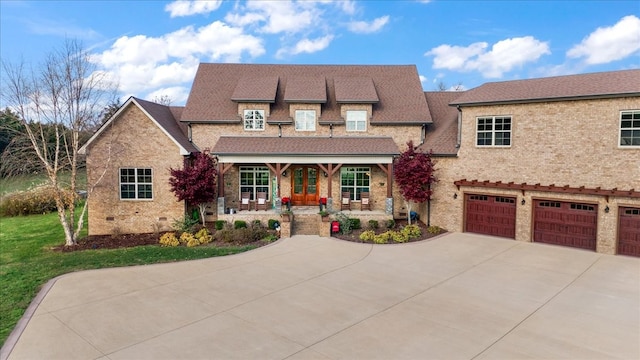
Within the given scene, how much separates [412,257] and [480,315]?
18.1 feet

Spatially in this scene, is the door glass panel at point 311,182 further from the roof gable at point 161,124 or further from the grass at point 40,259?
the grass at point 40,259

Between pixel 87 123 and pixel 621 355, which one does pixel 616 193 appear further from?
pixel 87 123

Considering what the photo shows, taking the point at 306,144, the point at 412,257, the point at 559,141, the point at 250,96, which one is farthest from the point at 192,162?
the point at 559,141

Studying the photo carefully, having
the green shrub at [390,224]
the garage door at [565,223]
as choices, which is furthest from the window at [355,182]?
the garage door at [565,223]

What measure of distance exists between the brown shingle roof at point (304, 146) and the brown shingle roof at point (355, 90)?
2.24m

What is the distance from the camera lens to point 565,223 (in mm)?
16359

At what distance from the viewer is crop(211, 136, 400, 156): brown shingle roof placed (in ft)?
66.0

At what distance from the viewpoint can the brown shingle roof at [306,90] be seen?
22.2m

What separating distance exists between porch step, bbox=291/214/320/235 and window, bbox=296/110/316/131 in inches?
225

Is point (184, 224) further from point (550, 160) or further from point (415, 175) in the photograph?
point (550, 160)

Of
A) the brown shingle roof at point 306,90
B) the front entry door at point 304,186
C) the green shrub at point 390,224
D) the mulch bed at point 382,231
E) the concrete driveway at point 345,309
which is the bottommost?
the concrete driveway at point 345,309

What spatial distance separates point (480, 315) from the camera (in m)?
9.39

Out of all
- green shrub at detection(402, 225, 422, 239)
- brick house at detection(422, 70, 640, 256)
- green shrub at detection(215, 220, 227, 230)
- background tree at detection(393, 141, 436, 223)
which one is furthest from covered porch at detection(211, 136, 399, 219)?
brick house at detection(422, 70, 640, 256)

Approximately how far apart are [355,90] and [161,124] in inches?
446
